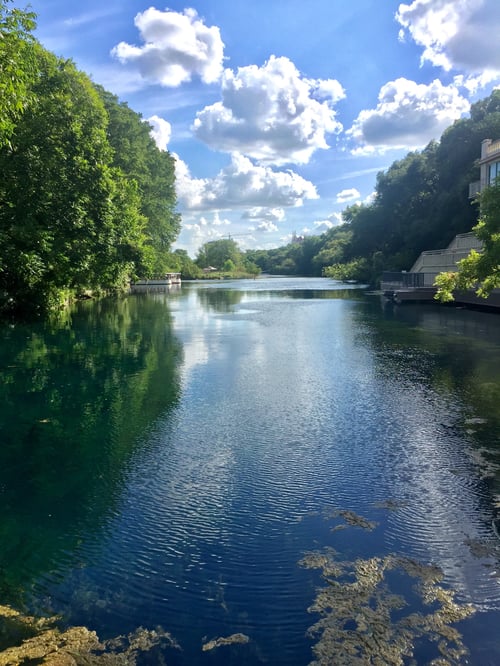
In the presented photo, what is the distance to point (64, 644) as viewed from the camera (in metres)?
3.82

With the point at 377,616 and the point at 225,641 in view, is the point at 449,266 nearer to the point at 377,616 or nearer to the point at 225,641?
the point at 377,616

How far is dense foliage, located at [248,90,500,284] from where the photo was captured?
155 feet

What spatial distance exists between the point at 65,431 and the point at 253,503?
14.5 feet

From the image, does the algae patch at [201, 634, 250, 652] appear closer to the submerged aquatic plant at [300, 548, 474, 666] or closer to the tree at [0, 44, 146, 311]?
the submerged aquatic plant at [300, 548, 474, 666]

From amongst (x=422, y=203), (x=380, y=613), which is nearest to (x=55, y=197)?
(x=380, y=613)

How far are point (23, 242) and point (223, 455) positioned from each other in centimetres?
1670

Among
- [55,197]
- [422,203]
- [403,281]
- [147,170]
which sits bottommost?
[403,281]

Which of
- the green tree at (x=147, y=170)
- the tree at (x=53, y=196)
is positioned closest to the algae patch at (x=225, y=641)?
the tree at (x=53, y=196)

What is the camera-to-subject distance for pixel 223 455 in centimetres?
793

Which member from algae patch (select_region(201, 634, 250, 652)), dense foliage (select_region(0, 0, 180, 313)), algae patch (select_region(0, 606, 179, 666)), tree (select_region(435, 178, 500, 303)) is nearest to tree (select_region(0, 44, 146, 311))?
dense foliage (select_region(0, 0, 180, 313))

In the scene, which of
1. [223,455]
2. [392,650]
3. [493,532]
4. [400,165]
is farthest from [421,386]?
[400,165]

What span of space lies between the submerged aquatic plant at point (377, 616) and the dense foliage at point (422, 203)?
4134 centimetres

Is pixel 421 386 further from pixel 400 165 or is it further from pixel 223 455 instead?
pixel 400 165

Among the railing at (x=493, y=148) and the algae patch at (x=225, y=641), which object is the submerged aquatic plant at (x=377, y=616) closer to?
the algae patch at (x=225, y=641)
